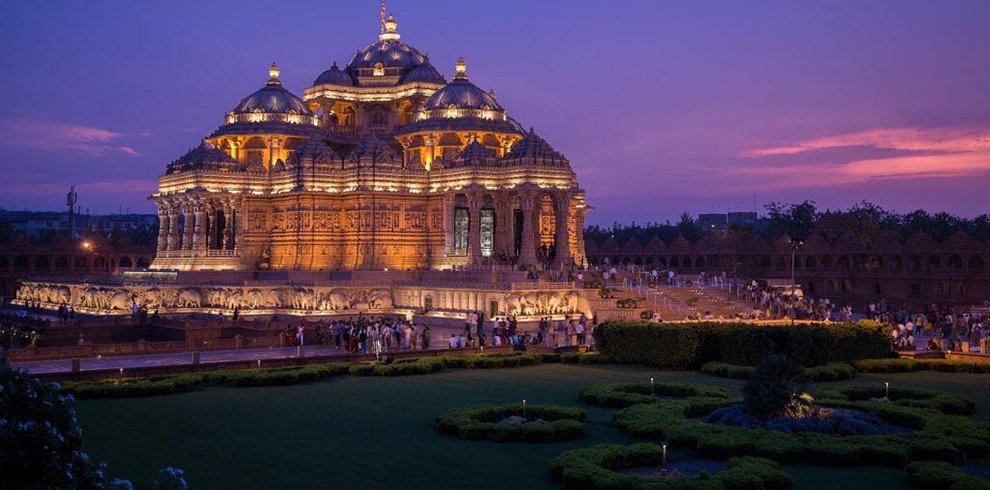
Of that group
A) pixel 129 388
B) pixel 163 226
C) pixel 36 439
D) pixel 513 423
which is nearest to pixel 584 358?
pixel 513 423

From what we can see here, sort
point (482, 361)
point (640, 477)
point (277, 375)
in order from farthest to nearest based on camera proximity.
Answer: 1. point (482, 361)
2. point (277, 375)
3. point (640, 477)

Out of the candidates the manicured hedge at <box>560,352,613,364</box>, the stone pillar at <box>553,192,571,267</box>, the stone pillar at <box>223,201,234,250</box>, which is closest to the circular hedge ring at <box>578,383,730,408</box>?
the manicured hedge at <box>560,352,613,364</box>

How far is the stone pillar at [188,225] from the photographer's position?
198ft

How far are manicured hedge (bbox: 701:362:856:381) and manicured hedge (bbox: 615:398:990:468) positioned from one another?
6.93m

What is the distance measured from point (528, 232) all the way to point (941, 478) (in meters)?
37.8

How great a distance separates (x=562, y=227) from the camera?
53.7 m

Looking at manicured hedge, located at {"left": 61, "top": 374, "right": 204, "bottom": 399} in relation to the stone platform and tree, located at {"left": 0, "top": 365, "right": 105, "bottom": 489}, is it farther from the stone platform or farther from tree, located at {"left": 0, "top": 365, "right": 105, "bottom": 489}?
the stone platform

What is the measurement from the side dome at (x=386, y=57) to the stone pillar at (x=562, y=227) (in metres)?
21.4

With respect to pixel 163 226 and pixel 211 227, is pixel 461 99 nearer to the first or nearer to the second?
pixel 211 227

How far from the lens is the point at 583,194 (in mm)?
62281

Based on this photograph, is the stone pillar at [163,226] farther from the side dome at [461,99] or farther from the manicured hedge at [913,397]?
the manicured hedge at [913,397]

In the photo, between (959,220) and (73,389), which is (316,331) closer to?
(73,389)

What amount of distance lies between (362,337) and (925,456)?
21.5m

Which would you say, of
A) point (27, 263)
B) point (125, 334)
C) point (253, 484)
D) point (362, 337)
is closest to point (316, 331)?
point (362, 337)
